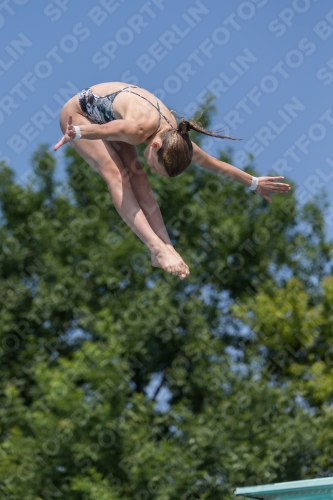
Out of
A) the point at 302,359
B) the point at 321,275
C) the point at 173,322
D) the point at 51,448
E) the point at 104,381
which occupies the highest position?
the point at 321,275

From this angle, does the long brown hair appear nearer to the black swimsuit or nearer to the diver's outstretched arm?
the black swimsuit

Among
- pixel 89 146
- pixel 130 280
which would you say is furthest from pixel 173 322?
pixel 89 146

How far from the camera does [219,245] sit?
1766 centimetres

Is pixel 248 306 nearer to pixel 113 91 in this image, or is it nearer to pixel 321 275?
pixel 321 275

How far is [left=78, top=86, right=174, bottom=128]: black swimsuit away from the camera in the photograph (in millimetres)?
4512

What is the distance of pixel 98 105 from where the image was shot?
4.59 metres

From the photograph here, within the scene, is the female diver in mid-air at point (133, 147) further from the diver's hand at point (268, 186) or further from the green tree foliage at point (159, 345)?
the green tree foliage at point (159, 345)

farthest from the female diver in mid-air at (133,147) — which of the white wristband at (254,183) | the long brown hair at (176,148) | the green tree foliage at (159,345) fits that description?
the green tree foliage at (159,345)

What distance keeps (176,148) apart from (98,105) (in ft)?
2.09

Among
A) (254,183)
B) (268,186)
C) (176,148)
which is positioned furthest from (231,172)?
(176,148)

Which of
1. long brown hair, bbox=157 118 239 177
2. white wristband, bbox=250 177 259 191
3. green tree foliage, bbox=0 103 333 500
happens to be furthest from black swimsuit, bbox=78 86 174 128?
green tree foliage, bbox=0 103 333 500

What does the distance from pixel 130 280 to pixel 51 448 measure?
397cm

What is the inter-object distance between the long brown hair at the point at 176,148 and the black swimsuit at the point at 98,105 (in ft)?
0.34

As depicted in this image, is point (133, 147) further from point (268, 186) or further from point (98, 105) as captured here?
point (268, 186)
